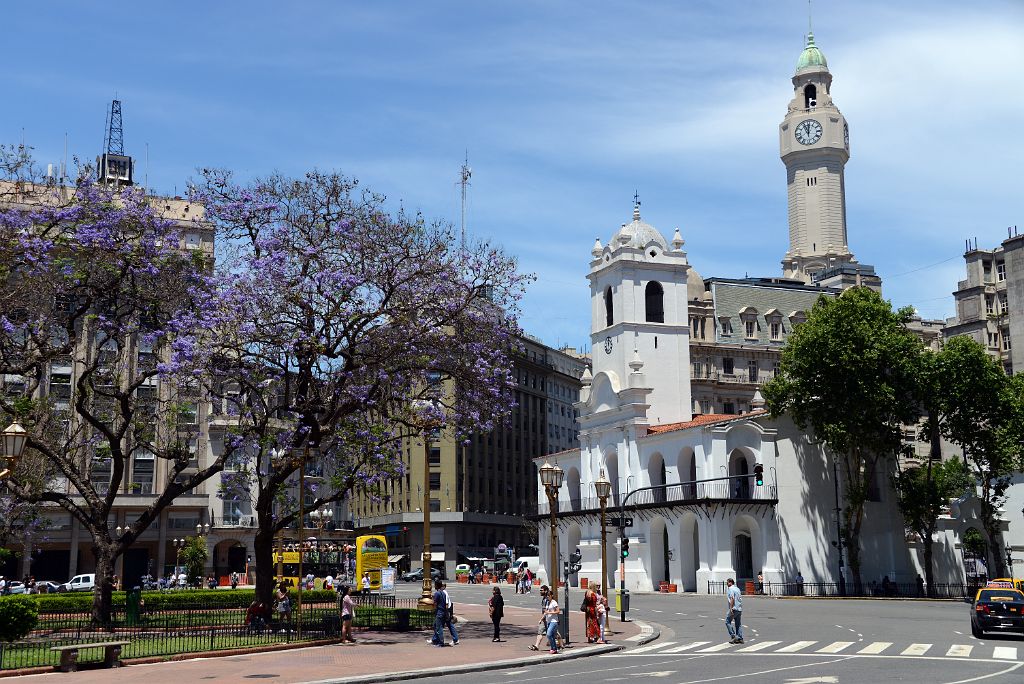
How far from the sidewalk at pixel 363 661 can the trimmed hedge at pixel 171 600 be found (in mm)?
10062

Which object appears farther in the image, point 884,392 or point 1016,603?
point 884,392

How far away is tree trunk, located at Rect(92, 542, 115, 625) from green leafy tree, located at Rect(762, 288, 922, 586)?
39.3 meters

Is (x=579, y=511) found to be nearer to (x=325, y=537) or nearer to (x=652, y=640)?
(x=325, y=537)

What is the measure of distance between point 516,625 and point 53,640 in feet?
50.7

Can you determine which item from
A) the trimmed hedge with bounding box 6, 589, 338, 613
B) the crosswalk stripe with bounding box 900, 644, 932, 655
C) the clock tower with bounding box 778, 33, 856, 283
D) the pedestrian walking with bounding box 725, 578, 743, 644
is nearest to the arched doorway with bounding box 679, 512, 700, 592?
the trimmed hedge with bounding box 6, 589, 338, 613

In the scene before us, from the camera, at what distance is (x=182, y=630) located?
30.1 metres

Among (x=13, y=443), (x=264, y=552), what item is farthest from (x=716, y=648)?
(x=13, y=443)

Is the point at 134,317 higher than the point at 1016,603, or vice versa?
the point at 134,317

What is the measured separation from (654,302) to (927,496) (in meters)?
23.0

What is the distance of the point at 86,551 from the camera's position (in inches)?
2963

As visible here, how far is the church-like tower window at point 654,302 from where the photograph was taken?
248 feet

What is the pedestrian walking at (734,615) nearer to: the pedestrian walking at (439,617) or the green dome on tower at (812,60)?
the pedestrian walking at (439,617)

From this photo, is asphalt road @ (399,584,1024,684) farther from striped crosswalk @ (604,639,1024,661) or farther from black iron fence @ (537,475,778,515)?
black iron fence @ (537,475,778,515)

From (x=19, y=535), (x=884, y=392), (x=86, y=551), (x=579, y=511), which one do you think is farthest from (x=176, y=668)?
(x=86, y=551)
